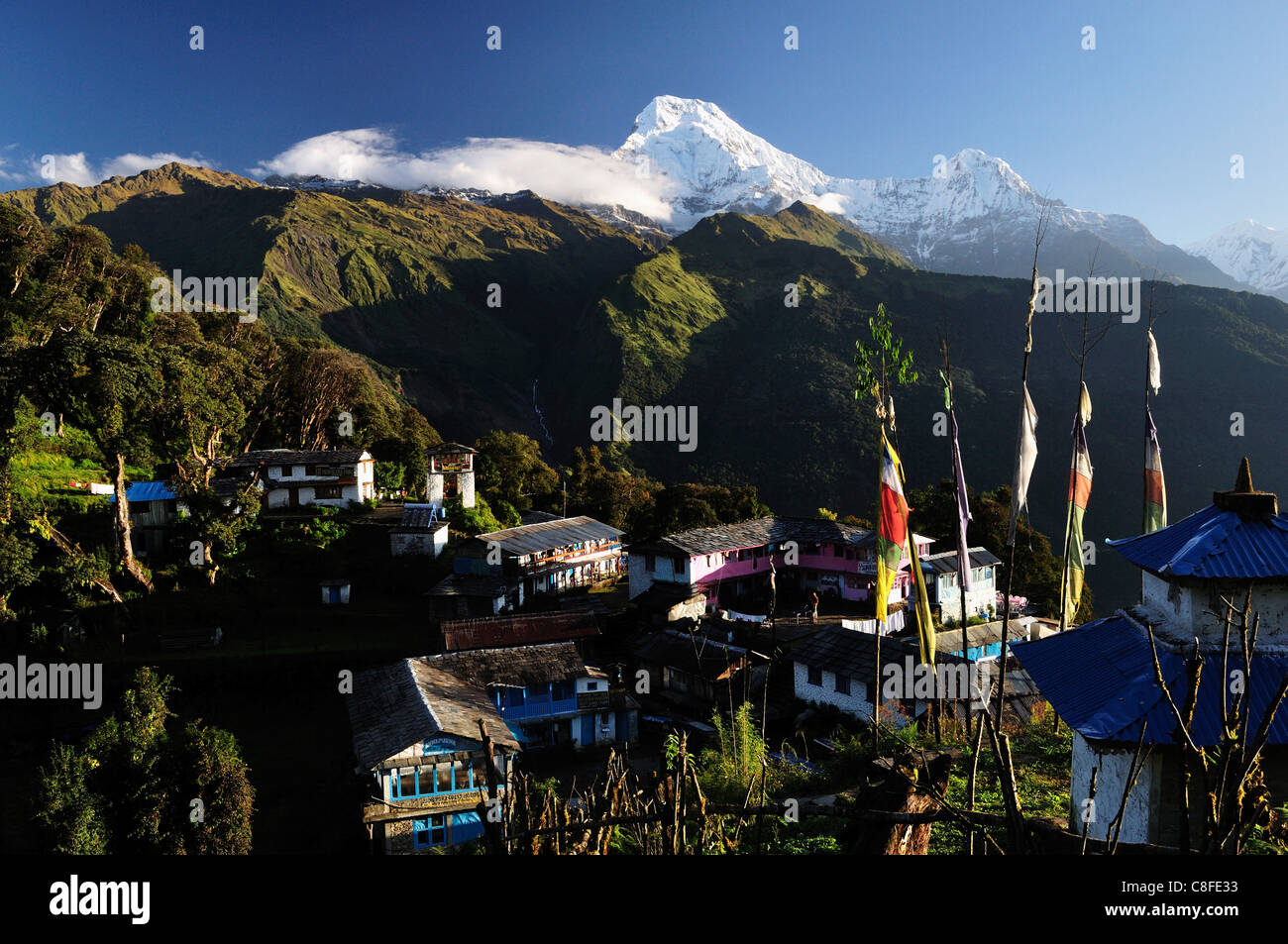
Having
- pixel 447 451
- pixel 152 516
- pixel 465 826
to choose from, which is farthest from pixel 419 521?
pixel 465 826

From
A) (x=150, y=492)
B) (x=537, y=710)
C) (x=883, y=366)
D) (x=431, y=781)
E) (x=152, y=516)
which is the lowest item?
(x=537, y=710)

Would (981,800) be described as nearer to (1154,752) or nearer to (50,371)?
(1154,752)

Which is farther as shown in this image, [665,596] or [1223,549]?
[665,596]

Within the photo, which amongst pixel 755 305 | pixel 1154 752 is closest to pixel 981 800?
pixel 1154 752

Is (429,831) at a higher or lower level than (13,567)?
lower

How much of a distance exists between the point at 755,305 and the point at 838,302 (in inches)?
782

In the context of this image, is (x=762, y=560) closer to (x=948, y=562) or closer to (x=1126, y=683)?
(x=948, y=562)

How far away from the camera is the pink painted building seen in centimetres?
3947

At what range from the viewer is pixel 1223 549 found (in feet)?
31.9

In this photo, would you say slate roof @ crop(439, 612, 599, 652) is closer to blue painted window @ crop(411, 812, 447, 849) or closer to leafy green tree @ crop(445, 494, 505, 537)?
blue painted window @ crop(411, 812, 447, 849)

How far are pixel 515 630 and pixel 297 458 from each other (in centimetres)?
2197

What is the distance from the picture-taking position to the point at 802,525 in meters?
44.1

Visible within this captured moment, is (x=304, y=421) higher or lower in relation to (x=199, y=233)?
lower

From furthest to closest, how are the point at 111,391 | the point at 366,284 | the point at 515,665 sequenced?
the point at 366,284
the point at 111,391
the point at 515,665
